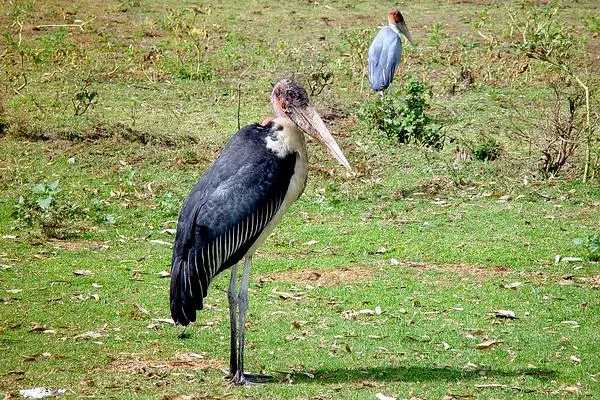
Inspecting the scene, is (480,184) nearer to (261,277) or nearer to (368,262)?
(368,262)

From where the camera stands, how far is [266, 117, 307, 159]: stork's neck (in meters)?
6.17

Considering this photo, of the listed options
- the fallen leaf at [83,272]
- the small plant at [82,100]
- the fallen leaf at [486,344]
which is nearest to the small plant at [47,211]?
the fallen leaf at [83,272]

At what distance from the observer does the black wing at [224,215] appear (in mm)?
5977

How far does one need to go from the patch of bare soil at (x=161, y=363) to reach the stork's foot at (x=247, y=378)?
1.02ft

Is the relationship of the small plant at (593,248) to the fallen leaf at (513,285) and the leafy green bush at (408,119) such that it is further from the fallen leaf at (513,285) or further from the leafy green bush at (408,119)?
the leafy green bush at (408,119)

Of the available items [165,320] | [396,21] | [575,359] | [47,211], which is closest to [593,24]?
[396,21]

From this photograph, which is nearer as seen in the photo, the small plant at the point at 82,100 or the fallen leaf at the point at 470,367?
the fallen leaf at the point at 470,367

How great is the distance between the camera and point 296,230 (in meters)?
9.31

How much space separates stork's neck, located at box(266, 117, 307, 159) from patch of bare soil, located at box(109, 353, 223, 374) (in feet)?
4.19

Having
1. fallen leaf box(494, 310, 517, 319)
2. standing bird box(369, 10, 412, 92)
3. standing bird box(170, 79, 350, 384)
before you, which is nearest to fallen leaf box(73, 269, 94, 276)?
standing bird box(170, 79, 350, 384)

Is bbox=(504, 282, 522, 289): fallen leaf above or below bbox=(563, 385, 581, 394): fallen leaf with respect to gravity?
below

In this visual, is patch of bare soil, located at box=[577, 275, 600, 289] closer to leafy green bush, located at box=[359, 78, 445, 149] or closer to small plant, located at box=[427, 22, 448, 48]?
leafy green bush, located at box=[359, 78, 445, 149]

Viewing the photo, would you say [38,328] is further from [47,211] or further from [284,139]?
[47,211]

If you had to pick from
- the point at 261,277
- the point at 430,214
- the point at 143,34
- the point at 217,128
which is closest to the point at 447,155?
the point at 430,214
